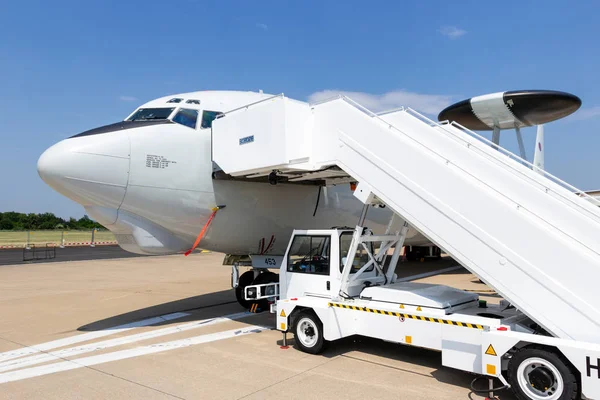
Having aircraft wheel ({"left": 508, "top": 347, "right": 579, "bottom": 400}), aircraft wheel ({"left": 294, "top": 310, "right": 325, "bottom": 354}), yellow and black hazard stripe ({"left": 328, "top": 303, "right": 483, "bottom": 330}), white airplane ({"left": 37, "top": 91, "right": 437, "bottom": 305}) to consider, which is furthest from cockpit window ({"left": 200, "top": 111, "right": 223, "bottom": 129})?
aircraft wheel ({"left": 508, "top": 347, "right": 579, "bottom": 400})

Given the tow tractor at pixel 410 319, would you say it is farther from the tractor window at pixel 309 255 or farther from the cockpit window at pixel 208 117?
the cockpit window at pixel 208 117

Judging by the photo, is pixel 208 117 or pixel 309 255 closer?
pixel 309 255

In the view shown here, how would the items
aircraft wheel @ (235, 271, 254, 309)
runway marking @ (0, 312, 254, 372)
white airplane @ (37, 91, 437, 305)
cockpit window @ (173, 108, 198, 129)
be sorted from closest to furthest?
1. runway marking @ (0, 312, 254, 372)
2. white airplane @ (37, 91, 437, 305)
3. cockpit window @ (173, 108, 198, 129)
4. aircraft wheel @ (235, 271, 254, 309)

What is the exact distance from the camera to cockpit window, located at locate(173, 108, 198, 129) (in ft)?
31.6

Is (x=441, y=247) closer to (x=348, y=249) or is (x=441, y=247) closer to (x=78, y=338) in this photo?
(x=348, y=249)

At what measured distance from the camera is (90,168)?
8.40 m

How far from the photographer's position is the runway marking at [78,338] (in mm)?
8218

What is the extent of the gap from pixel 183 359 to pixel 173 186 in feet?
11.5

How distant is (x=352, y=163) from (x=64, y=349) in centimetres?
640

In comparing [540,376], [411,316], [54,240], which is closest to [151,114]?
[411,316]

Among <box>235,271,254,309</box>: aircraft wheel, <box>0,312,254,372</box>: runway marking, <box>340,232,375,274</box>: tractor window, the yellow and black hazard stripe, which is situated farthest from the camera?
<box>235,271,254,309</box>: aircraft wheel

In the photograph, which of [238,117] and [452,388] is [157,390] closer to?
[452,388]

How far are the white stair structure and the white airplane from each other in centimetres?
71

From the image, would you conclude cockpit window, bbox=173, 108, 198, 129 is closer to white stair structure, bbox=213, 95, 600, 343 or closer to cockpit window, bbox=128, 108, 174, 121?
cockpit window, bbox=128, 108, 174, 121
